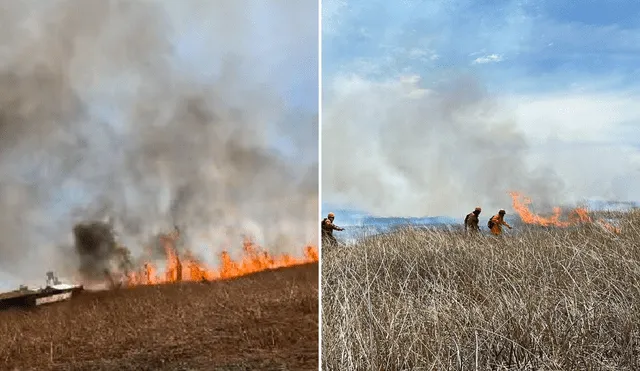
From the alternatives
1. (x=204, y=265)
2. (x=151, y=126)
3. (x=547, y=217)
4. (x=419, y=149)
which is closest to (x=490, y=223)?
(x=547, y=217)

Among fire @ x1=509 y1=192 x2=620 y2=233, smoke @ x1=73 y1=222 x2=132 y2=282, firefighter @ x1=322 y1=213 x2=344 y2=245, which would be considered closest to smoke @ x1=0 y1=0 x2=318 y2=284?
smoke @ x1=73 y1=222 x2=132 y2=282

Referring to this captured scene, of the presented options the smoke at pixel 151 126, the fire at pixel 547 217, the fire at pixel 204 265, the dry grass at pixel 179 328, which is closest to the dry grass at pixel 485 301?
the fire at pixel 547 217

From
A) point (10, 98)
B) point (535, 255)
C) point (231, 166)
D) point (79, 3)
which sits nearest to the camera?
point (10, 98)

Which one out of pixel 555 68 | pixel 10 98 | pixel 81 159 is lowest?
pixel 81 159

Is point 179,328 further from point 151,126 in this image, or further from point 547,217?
point 547,217

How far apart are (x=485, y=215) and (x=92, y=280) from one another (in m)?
2.19

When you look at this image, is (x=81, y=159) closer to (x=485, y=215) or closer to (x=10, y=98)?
(x=10, y=98)

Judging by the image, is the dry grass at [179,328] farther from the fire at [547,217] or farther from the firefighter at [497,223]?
the fire at [547,217]

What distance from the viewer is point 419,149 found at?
4164mm

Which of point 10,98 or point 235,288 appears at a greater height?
point 10,98

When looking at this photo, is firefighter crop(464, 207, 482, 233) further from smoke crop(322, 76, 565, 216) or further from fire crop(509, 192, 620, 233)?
fire crop(509, 192, 620, 233)

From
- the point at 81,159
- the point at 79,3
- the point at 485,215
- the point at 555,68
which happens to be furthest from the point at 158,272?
the point at 555,68

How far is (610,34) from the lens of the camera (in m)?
3.99

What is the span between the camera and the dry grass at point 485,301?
3.23 m
